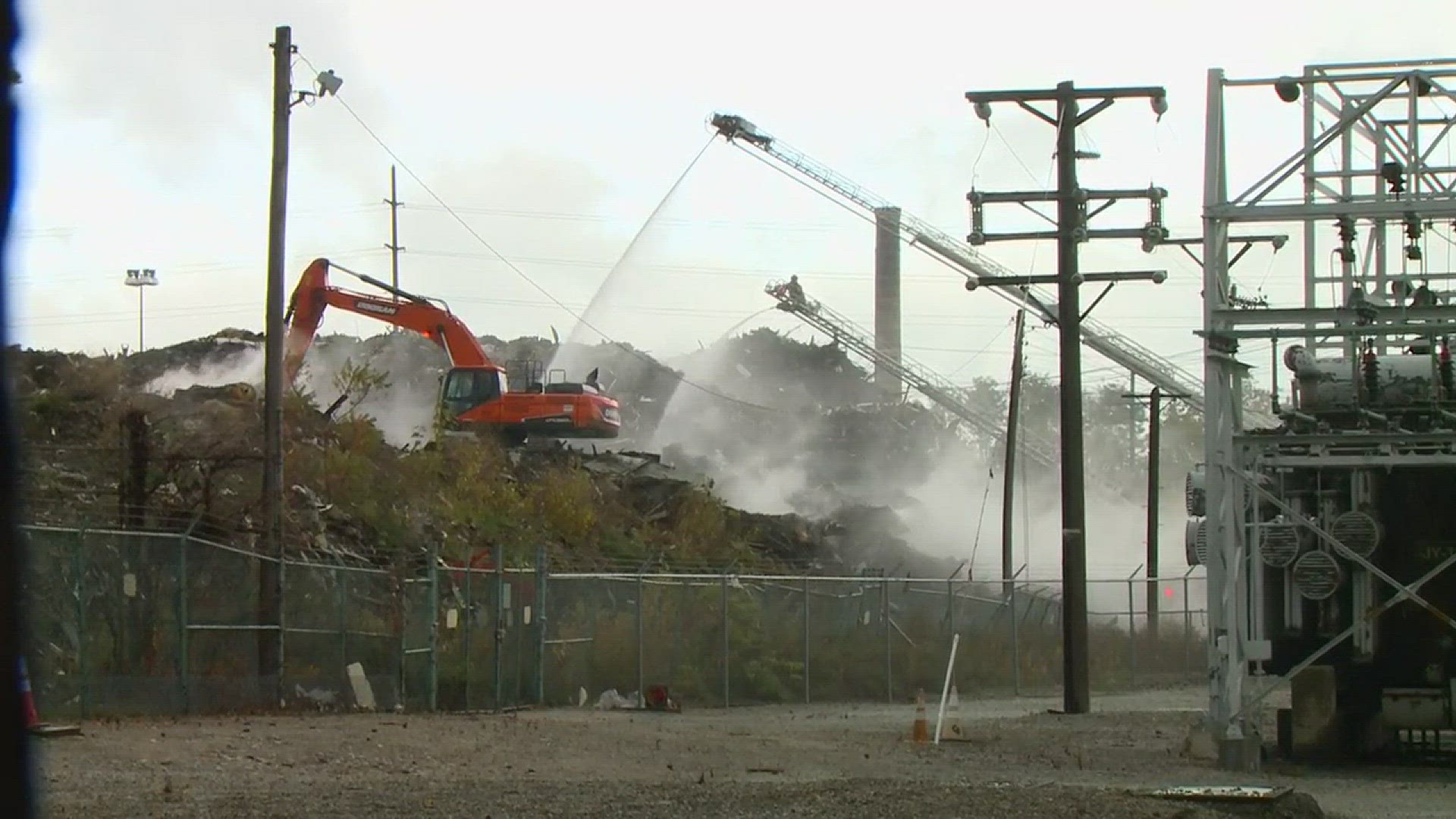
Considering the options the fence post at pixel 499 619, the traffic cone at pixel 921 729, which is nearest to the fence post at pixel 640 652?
the fence post at pixel 499 619

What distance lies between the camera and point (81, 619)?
1973cm

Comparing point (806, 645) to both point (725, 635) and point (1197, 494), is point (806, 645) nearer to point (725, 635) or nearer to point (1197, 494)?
point (725, 635)

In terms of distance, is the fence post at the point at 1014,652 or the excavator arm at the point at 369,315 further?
the excavator arm at the point at 369,315

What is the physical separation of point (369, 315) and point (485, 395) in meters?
4.40

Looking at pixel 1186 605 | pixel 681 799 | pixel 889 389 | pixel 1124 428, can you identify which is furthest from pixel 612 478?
pixel 1124 428

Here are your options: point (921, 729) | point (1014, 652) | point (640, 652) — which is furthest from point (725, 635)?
point (921, 729)

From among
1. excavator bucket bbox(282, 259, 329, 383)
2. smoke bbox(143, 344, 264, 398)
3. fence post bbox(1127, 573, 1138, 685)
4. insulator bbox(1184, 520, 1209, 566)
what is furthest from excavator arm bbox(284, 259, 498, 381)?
insulator bbox(1184, 520, 1209, 566)

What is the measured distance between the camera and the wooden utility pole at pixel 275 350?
77.8ft

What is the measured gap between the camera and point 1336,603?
1959 centimetres

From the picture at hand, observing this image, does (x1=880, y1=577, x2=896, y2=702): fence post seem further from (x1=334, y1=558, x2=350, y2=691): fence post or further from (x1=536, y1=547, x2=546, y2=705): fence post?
(x1=334, y1=558, x2=350, y2=691): fence post

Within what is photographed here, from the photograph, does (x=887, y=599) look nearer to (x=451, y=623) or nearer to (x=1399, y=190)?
(x=451, y=623)

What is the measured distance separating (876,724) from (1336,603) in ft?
26.7

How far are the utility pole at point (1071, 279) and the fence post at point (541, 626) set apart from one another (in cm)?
795

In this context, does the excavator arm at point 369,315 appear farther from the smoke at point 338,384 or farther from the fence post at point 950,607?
the fence post at point 950,607
